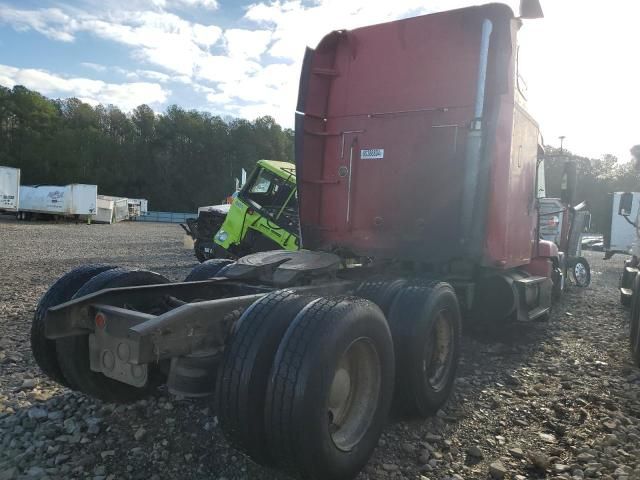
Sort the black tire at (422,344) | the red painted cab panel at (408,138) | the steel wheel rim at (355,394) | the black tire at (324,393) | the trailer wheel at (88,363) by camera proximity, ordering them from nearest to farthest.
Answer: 1. the black tire at (324,393)
2. the steel wheel rim at (355,394)
3. the trailer wheel at (88,363)
4. the black tire at (422,344)
5. the red painted cab panel at (408,138)

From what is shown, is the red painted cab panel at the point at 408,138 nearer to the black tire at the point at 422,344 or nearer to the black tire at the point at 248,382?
the black tire at the point at 422,344

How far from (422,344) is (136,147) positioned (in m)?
66.3

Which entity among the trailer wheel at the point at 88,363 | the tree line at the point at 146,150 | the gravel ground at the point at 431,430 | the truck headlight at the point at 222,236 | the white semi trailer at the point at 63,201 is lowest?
the gravel ground at the point at 431,430

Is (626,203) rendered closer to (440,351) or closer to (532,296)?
(532,296)

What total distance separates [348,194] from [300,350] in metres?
3.23

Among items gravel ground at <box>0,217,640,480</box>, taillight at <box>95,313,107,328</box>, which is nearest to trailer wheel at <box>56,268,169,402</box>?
gravel ground at <box>0,217,640,480</box>

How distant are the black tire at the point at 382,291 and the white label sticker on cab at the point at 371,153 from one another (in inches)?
69.8

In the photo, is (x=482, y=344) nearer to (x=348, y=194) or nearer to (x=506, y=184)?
(x=506, y=184)

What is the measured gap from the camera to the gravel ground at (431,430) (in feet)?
10.1

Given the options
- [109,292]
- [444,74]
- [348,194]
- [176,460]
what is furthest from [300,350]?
[444,74]

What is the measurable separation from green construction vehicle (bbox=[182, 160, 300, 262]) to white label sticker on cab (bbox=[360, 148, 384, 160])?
4.79 m

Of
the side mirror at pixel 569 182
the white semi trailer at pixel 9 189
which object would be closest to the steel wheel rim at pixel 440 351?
the side mirror at pixel 569 182

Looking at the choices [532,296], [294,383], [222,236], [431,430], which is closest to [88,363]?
[294,383]

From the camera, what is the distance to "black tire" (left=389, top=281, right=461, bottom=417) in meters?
3.61
